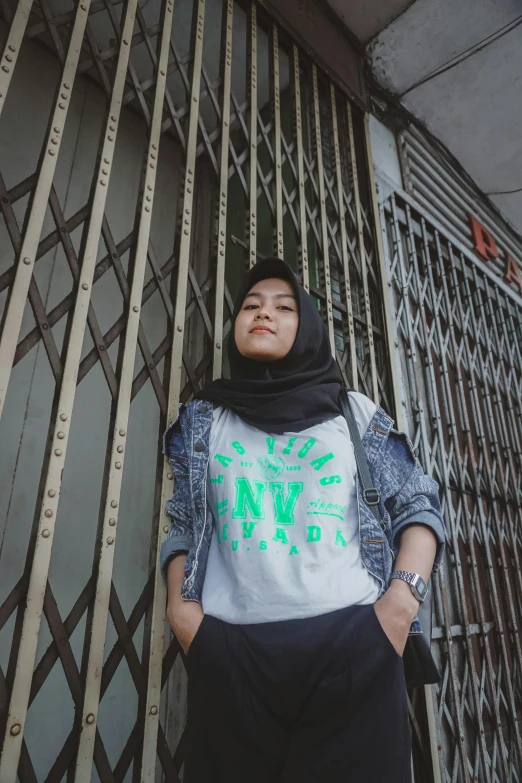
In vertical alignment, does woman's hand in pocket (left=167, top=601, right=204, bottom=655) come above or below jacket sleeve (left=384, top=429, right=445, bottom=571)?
below

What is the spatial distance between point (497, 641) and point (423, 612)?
2068mm

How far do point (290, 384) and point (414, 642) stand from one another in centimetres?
78

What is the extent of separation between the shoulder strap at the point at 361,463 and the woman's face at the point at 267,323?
0.26 m

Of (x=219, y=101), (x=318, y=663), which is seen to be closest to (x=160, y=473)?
(x=318, y=663)

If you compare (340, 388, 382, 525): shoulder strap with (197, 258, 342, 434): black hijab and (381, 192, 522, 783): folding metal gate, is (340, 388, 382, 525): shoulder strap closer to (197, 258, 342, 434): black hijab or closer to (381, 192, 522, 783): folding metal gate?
(197, 258, 342, 434): black hijab

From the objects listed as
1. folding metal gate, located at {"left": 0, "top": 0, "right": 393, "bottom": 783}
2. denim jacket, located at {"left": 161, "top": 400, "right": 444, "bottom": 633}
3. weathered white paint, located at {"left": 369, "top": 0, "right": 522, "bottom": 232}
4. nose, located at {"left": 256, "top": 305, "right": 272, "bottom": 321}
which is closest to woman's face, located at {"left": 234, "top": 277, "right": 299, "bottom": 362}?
nose, located at {"left": 256, "top": 305, "right": 272, "bottom": 321}

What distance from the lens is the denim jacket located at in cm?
136

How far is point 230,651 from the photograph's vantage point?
1160 millimetres

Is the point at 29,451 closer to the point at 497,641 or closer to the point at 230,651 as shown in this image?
the point at 230,651

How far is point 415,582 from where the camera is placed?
1.27 metres

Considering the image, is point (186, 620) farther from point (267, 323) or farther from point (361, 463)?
point (267, 323)

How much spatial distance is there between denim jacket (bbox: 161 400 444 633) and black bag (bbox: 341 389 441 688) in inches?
1.0

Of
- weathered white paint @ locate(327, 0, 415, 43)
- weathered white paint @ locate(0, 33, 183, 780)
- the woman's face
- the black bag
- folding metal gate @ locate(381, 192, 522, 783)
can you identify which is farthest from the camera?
weathered white paint @ locate(327, 0, 415, 43)

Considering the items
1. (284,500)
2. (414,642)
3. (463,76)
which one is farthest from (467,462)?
(463,76)
